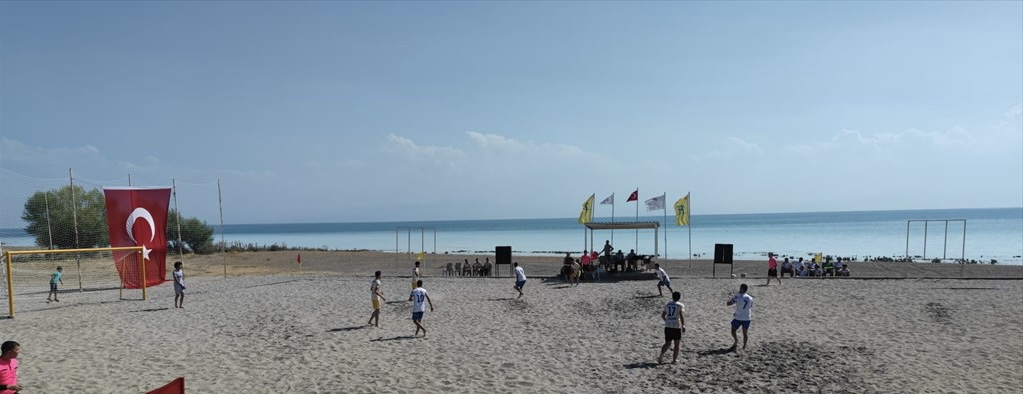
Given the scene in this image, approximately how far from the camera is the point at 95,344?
42.6ft

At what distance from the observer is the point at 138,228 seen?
20797mm

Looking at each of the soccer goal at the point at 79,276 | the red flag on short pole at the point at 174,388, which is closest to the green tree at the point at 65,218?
the soccer goal at the point at 79,276

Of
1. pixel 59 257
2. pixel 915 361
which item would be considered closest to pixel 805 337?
pixel 915 361

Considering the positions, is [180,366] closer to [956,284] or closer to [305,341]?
[305,341]

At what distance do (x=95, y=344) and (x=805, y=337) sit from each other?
1606 centimetres

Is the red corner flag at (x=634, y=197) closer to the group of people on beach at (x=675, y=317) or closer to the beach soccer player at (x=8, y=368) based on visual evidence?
the group of people on beach at (x=675, y=317)

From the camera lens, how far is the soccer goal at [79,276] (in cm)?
1876

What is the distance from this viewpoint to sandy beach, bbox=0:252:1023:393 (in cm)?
1049

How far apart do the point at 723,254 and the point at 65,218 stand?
2955cm

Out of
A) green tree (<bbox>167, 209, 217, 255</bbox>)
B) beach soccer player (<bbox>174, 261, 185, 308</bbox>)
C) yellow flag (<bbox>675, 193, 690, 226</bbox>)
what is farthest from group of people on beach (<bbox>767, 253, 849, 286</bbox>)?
green tree (<bbox>167, 209, 217, 255</bbox>)

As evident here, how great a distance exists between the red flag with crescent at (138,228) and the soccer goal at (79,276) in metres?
0.04

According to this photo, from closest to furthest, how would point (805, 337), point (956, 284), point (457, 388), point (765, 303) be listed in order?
point (457, 388) → point (805, 337) → point (765, 303) → point (956, 284)

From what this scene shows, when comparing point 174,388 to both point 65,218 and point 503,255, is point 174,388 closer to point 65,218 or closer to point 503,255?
point 503,255

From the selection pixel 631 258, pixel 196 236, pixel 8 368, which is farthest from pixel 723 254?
pixel 196 236
